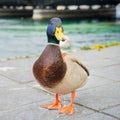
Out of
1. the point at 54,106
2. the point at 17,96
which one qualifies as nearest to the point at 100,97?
the point at 54,106

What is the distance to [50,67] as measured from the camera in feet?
14.1

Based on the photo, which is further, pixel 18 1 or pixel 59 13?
pixel 18 1

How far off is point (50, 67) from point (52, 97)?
3.91ft

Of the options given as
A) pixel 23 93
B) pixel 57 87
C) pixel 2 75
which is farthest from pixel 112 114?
pixel 2 75

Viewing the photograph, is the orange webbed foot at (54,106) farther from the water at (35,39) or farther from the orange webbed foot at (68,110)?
the water at (35,39)

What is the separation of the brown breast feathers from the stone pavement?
475mm

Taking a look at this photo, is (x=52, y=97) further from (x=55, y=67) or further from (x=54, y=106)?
(x=55, y=67)

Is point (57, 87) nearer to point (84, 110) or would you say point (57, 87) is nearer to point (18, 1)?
point (84, 110)

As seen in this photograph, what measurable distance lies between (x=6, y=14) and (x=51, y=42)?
65.5 meters

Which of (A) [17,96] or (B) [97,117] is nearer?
(B) [97,117]

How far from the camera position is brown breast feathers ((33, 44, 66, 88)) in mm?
4297

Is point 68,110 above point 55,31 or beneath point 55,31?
beneath

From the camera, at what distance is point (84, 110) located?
185 inches

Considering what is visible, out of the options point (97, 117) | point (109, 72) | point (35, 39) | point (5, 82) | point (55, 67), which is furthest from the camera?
point (35, 39)
